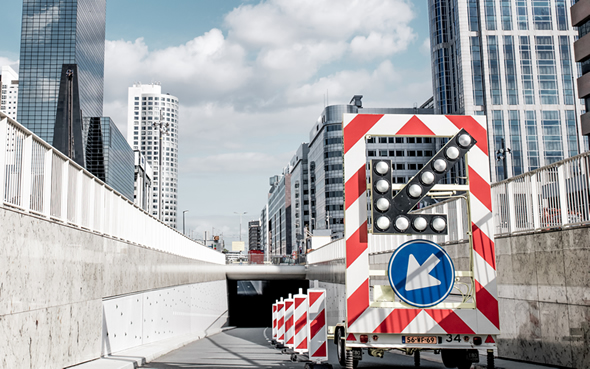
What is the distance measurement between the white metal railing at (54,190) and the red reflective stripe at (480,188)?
587 cm

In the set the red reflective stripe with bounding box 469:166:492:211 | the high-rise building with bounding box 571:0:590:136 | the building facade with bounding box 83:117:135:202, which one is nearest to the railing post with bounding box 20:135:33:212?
the red reflective stripe with bounding box 469:166:492:211

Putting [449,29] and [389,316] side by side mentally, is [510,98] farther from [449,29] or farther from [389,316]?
[389,316]

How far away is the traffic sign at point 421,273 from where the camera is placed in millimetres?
6934

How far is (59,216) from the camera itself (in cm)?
1039

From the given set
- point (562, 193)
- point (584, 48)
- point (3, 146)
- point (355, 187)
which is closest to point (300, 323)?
point (562, 193)

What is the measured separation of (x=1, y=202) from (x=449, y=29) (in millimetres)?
120798

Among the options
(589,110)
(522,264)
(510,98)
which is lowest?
(522,264)

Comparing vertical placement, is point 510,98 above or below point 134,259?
above

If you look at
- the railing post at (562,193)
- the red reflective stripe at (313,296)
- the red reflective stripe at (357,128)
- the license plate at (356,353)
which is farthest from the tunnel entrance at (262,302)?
the red reflective stripe at (357,128)

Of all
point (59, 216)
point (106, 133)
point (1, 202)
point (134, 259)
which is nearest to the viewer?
point (1, 202)

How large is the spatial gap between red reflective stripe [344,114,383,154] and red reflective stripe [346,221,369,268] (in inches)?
38.3

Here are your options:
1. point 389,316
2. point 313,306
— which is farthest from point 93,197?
point 389,316

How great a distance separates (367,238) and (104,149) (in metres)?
128

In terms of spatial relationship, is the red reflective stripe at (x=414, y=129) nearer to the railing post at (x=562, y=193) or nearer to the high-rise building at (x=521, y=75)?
the railing post at (x=562, y=193)
